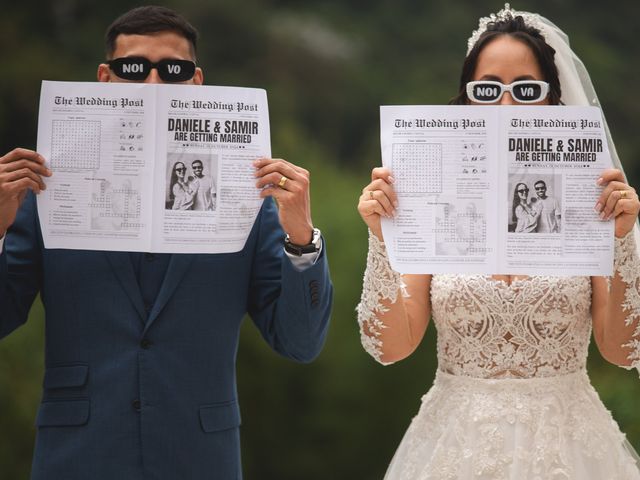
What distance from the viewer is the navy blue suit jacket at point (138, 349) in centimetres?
293

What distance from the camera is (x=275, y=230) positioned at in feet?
10.5

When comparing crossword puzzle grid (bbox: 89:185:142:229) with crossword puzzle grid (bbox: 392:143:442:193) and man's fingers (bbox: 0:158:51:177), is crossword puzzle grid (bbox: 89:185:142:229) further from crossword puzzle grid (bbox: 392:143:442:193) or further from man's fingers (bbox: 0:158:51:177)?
crossword puzzle grid (bbox: 392:143:442:193)


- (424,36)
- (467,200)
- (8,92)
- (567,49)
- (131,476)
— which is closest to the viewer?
(131,476)

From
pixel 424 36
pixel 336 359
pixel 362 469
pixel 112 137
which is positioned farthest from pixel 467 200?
pixel 424 36

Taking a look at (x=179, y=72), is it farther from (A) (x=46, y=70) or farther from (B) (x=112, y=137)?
(A) (x=46, y=70)

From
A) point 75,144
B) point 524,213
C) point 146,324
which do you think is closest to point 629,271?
→ point 524,213

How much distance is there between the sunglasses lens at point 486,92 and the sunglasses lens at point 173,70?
928 millimetres

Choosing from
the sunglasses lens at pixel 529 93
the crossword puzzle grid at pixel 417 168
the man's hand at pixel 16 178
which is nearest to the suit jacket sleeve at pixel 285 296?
the crossword puzzle grid at pixel 417 168

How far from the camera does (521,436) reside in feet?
10.9

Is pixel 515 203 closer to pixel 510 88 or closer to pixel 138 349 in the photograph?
pixel 510 88

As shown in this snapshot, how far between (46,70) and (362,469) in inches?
187

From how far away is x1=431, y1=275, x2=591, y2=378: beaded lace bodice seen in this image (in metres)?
3.36

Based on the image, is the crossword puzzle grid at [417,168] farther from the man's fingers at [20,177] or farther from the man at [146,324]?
the man's fingers at [20,177]

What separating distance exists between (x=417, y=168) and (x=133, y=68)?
920 millimetres
